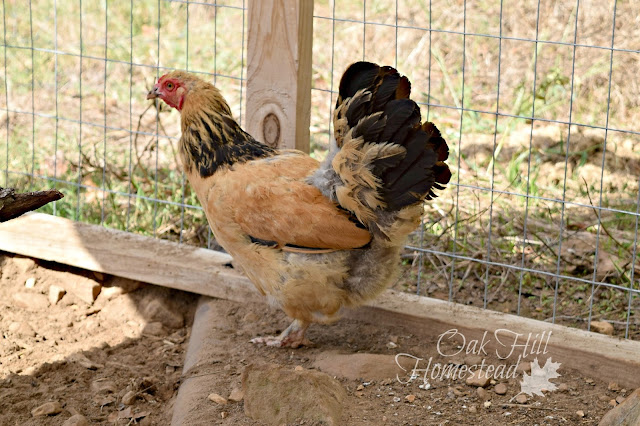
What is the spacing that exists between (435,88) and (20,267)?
13.5 ft

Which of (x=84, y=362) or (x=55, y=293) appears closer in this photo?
(x=84, y=362)

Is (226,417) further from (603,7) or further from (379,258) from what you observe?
(603,7)

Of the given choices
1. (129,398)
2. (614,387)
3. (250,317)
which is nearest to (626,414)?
(614,387)

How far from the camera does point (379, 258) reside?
3506 millimetres

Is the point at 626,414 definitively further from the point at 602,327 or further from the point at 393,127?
the point at 393,127

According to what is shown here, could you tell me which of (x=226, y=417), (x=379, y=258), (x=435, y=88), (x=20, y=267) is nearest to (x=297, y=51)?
(x=379, y=258)

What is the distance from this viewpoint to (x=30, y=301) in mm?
4398

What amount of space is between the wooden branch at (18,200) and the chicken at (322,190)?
1008mm

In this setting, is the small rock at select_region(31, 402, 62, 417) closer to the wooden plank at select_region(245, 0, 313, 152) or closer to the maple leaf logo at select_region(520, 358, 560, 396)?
the wooden plank at select_region(245, 0, 313, 152)

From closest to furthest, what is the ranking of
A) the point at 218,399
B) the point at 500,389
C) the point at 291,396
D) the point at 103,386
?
the point at 291,396
the point at 218,399
the point at 500,389
the point at 103,386

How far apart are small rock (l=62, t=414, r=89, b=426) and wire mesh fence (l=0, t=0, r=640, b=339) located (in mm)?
1477

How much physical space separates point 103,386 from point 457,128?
12.5ft

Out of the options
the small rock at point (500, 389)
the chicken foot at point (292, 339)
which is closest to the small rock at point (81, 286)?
the chicken foot at point (292, 339)

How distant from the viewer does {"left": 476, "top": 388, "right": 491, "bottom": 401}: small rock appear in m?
3.31
